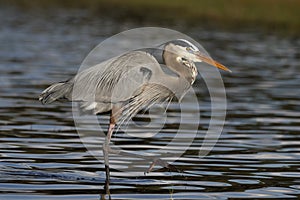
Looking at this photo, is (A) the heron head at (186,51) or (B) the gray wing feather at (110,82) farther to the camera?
(B) the gray wing feather at (110,82)

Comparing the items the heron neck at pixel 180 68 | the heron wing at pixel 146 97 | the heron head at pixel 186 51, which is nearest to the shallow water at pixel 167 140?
the heron wing at pixel 146 97

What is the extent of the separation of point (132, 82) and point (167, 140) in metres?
2.26

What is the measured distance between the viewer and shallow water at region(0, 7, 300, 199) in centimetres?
838

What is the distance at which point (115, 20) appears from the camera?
102ft

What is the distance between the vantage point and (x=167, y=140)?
11352mm

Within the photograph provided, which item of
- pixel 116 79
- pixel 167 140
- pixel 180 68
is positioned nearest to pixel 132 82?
pixel 116 79

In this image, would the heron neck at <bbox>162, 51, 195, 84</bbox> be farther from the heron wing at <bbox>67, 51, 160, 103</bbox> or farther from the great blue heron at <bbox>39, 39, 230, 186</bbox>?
the heron wing at <bbox>67, 51, 160, 103</bbox>

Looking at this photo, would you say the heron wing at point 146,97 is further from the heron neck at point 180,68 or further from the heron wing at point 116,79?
the heron neck at point 180,68

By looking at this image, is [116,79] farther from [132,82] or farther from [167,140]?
[167,140]

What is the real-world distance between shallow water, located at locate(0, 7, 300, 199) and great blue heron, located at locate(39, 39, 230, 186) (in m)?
0.73

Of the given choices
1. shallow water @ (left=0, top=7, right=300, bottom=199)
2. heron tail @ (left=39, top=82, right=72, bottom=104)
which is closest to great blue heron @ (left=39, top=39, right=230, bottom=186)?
heron tail @ (left=39, top=82, right=72, bottom=104)

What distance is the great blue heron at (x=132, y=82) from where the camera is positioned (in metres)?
9.12

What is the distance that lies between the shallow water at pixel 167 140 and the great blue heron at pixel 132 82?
732 mm

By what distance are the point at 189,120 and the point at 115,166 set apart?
3356mm
